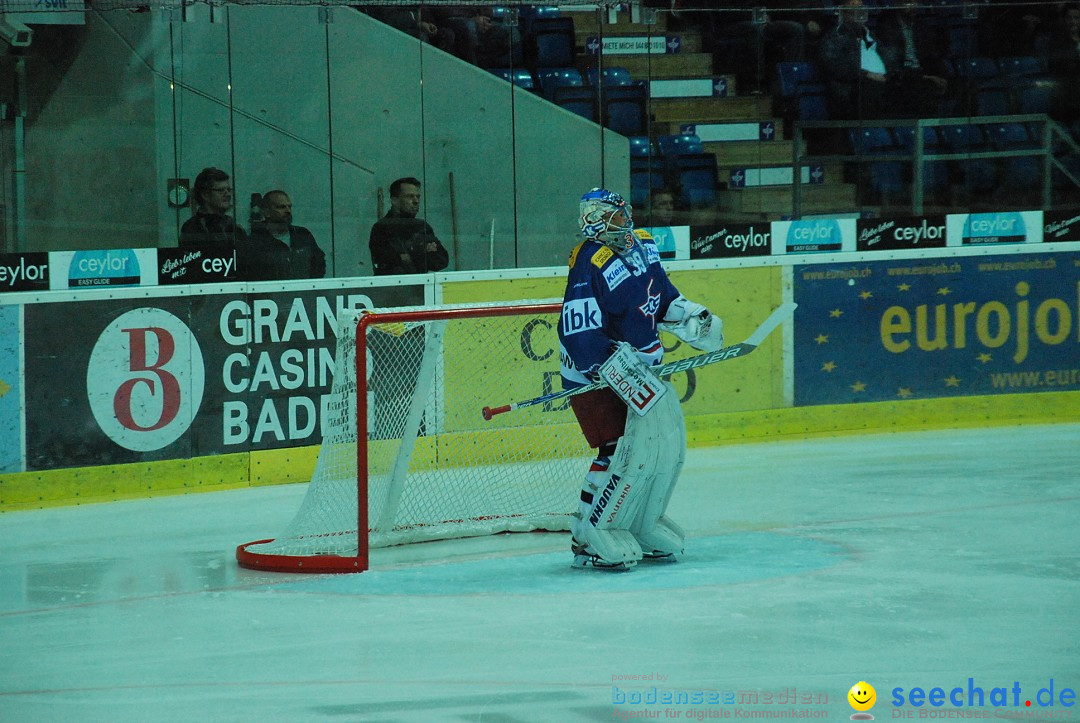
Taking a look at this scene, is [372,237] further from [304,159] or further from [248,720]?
[248,720]

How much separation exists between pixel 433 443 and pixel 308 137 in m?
2.03

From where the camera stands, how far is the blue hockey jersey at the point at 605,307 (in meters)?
4.80

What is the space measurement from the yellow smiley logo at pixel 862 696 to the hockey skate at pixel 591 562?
1.45 m

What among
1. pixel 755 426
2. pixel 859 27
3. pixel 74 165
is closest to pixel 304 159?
pixel 74 165

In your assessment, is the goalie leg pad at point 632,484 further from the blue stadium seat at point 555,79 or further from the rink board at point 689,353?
the blue stadium seat at point 555,79

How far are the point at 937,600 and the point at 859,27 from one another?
4838 mm

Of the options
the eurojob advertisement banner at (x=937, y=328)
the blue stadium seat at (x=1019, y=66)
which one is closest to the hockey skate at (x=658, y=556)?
the eurojob advertisement banner at (x=937, y=328)

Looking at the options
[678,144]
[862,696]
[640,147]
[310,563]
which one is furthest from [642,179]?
[862,696]

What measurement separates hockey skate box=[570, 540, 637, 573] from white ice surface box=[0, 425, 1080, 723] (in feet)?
0.15

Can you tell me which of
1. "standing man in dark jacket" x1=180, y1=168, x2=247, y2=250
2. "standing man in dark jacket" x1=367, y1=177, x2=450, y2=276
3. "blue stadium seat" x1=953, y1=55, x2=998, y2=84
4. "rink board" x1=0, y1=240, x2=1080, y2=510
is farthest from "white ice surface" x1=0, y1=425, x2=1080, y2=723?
"blue stadium seat" x1=953, y1=55, x2=998, y2=84

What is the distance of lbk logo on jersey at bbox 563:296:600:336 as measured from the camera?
189 inches

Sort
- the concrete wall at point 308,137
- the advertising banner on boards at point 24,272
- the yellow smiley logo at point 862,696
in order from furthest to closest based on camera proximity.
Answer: the concrete wall at point 308,137 → the advertising banner on boards at point 24,272 → the yellow smiley logo at point 862,696

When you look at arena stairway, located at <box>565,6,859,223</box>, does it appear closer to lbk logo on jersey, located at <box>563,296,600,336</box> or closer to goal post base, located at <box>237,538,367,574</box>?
lbk logo on jersey, located at <box>563,296,600,336</box>

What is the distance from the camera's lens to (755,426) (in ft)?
25.2
